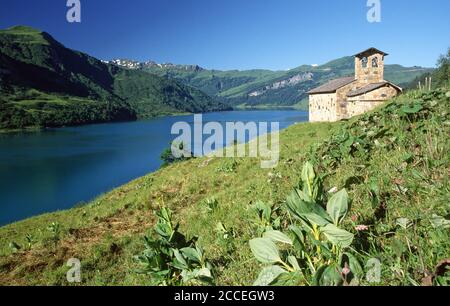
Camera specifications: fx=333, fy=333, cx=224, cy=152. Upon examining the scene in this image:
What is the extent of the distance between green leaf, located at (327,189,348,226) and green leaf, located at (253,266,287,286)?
1.86 ft

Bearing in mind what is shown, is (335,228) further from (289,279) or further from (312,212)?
(289,279)

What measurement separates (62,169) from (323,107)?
68.3 meters

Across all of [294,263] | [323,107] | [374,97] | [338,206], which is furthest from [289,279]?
[323,107]

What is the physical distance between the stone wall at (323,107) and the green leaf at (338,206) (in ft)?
165

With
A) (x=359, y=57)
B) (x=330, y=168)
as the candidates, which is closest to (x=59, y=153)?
(x=359, y=57)

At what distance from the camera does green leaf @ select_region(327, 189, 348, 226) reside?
2.47 meters

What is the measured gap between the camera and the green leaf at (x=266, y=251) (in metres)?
2.67

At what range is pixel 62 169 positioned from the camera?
87.2 metres

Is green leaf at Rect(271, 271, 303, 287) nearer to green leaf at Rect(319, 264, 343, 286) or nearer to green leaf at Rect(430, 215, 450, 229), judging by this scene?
green leaf at Rect(319, 264, 343, 286)

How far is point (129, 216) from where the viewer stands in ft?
53.7

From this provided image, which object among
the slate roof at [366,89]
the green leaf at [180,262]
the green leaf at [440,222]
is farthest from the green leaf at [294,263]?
the slate roof at [366,89]
